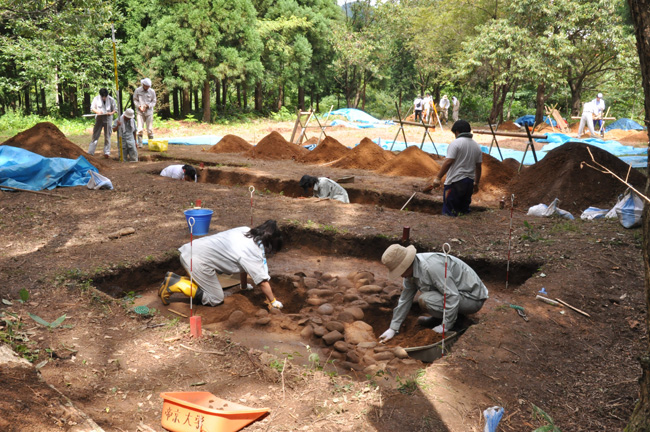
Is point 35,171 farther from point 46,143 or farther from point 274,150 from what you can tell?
point 274,150

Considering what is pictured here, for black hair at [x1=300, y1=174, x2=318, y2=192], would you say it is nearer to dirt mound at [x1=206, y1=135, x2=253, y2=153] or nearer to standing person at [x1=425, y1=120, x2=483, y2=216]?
standing person at [x1=425, y1=120, x2=483, y2=216]

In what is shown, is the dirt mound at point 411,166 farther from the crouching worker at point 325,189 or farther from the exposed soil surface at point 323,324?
the exposed soil surface at point 323,324

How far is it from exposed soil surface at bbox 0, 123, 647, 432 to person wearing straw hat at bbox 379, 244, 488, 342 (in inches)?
7.9

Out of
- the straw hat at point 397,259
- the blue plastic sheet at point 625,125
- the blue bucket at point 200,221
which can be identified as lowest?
the blue bucket at point 200,221

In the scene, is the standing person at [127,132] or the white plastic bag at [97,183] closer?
the white plastic bag at [97,183]

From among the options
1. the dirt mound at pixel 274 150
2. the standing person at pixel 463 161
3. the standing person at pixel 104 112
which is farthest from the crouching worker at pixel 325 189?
the standing person at pixel 104 112

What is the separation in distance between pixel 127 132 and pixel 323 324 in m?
9.31

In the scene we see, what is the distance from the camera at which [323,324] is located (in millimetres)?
4910

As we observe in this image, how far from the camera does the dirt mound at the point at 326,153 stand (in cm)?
1395

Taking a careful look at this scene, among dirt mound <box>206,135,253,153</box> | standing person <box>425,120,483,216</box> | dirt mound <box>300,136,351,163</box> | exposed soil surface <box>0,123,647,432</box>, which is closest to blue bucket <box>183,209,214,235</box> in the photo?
exposed soil surface <box>0,123,647,432</box>

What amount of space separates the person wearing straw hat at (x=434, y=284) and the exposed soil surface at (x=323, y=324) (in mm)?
200

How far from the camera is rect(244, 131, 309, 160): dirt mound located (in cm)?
1471

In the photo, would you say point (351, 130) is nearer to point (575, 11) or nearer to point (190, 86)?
point (190, 86)

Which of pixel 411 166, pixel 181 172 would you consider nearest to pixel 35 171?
pixel 181 172
